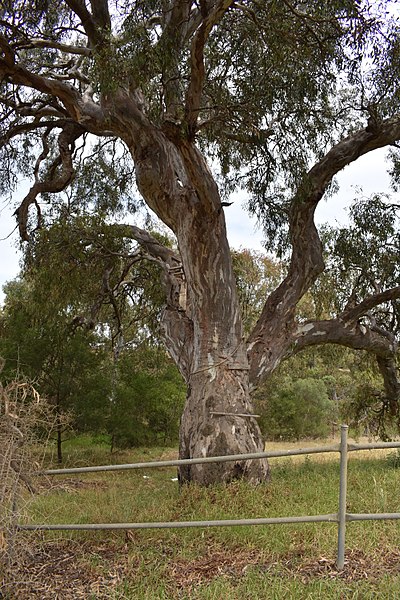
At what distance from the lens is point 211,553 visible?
4938mm

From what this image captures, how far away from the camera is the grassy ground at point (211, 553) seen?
13.7ft

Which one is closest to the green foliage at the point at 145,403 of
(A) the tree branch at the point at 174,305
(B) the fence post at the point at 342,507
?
(A) the tree branch at the point at 174,305

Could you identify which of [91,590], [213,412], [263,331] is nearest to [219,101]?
[263,331]

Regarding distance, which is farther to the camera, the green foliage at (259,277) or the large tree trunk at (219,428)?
the green foliage at (259,277)

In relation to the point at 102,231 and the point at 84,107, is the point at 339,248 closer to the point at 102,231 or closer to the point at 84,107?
the point at 102,231

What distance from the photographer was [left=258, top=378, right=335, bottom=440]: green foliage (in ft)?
79.8

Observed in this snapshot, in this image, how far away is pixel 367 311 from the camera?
11891 millimetres

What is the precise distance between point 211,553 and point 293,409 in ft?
64.9

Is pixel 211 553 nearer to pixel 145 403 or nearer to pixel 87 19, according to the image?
pixel 87 19

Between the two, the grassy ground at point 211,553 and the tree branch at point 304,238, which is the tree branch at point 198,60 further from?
the grassy ground at point 211,553

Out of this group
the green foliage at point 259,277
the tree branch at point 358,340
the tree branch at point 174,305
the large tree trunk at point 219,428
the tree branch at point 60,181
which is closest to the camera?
the large tree trunk at point 219,428

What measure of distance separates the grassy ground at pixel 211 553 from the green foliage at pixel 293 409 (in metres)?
17.4

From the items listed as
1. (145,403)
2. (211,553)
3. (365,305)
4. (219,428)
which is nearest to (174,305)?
(219,428)

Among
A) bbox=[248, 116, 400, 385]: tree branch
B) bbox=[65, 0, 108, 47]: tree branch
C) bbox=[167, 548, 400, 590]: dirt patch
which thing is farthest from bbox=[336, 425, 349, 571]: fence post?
bbox=[65, 0, 108, 47]: tree branch
